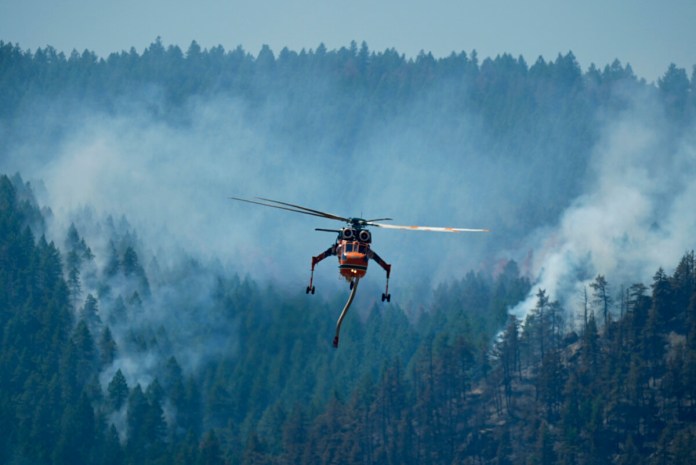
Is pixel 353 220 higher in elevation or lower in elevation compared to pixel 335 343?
higher

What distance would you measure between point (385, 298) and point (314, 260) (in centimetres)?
442

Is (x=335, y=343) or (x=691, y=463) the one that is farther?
(x=691, y=463)

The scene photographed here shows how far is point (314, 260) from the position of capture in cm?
6994

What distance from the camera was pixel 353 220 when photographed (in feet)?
230

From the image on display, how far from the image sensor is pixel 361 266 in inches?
2694

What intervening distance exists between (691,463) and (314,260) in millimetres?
140117

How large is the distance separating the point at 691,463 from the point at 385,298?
464 feet

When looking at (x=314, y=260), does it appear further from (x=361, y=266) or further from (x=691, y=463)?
(x=691, y=463)

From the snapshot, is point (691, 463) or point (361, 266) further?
point (691, 463)

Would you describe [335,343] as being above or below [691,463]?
below

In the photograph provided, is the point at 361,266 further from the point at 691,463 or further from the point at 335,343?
the point at 691,463

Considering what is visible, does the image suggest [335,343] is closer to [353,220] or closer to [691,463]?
[353,220]

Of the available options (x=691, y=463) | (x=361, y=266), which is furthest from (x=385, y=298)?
(x=691, y=463)

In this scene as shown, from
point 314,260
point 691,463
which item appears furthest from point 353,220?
point 691,463
